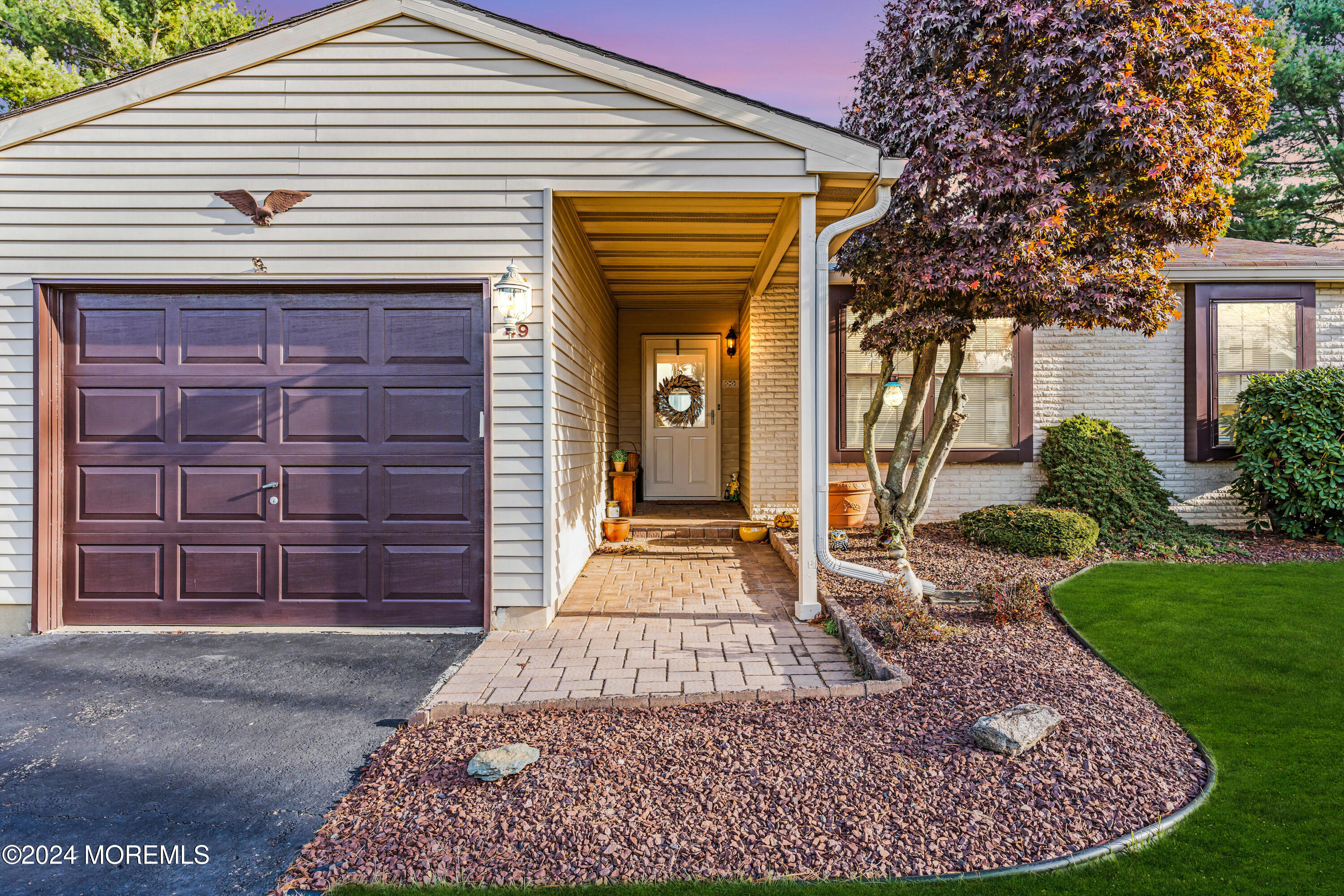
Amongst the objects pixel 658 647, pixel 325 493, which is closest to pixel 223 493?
pixel 325 493

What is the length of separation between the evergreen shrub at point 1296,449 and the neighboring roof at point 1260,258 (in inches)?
44.3

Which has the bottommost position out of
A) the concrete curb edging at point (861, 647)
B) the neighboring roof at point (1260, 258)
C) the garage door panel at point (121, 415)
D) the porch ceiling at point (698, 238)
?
the concrete curb edging at point (861, 647)

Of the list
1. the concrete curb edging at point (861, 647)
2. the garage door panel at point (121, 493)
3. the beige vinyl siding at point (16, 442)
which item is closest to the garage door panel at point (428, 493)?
the garage door panel at point (121, 493)

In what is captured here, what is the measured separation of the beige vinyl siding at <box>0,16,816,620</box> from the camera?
4098mm

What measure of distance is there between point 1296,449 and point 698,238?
6.08 m

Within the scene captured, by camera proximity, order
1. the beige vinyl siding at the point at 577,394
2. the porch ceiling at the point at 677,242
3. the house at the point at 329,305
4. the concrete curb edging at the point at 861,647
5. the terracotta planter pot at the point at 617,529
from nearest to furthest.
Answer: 1. the concrete curb edging at the point at 861,647
2. the house at the point at 329,305
3. the beige vinyl siding at the point at 577,394
4. the porch ceiling at the point at 677,242
5. the terracotta planter pot at the point at 617,529

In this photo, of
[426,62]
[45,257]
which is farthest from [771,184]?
[45,257]

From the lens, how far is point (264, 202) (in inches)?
161

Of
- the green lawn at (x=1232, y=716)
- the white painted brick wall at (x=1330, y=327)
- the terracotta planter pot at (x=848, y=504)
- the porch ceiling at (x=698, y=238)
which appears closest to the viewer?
the green lawn at (x=1232, y=716)

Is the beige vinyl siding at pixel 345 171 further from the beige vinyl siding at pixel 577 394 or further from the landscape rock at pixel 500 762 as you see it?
the landscape rock at pixel 500 762

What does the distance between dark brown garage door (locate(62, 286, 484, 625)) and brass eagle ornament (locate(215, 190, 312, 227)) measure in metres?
0.45

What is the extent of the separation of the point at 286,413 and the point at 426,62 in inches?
94.8

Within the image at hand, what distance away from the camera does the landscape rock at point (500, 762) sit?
2.26 meters

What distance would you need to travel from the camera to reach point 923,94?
493cm
